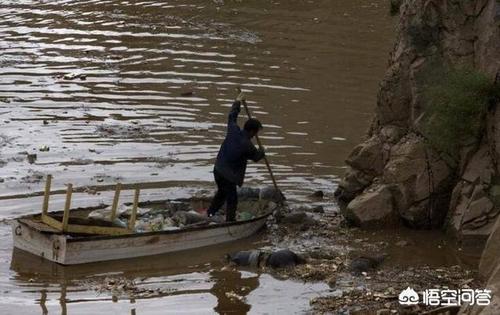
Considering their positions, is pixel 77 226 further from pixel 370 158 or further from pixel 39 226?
pixel 370 158

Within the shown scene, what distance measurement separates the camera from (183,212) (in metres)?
15.5

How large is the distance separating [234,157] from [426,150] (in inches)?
112

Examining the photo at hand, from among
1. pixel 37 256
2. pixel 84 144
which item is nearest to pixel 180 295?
pixel 37 256

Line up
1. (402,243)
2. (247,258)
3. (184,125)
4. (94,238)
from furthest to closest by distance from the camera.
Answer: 1. (184,125)
2. (402,243)
3. (247,258)
4. (94,238)

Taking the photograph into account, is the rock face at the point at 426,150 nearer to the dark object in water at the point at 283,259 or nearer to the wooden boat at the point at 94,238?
the dark object in water at the point at 283,259

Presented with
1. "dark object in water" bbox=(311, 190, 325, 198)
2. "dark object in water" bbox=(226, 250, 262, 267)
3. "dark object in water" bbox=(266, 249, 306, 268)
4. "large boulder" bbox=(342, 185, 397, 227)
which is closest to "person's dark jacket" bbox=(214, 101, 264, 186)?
"dark object in water" bbox=(226, 250, 262, 267)

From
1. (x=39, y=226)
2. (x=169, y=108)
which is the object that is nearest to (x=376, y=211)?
(x=39, y=226)

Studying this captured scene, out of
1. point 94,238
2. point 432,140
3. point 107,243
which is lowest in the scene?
point 107,243

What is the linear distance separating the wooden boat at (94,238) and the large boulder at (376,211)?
5.85ft

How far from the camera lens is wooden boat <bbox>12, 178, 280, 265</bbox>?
1352 centimetres

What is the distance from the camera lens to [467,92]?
47.8 feet

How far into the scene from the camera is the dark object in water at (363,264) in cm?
1359

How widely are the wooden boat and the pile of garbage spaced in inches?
8.4

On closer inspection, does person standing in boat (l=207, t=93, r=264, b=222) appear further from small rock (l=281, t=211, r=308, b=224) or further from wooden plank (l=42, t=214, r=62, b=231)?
wooden plank (l=42, t=214, r=62, b=231)
